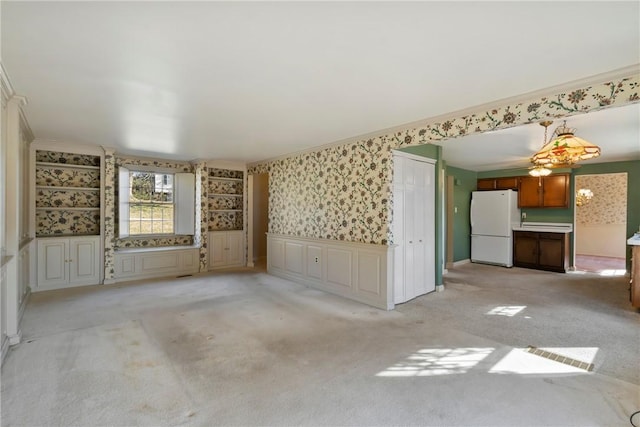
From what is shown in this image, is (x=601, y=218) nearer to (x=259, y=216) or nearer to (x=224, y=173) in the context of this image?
(x=259, y=216)

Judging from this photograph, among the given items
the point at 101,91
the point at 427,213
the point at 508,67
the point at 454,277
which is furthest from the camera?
the point at 454,277

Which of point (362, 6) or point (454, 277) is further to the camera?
point (454, 277)

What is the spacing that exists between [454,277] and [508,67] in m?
4.55

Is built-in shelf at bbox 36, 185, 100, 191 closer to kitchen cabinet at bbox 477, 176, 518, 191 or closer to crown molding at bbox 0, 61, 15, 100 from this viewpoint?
crown molding at bbox 0, 61, 15, 100

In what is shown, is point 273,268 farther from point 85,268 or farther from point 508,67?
point 508,67

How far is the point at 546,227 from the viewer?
7.06 metres

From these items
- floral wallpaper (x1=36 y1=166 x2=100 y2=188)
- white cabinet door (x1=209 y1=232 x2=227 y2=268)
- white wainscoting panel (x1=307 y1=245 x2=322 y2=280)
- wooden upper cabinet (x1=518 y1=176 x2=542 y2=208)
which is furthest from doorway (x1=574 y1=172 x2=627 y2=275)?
floral wallpaper (x1=36 y1=166 x2=100 y2=188)

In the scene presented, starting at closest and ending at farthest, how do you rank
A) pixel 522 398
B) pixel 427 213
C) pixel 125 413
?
pixel 125 413, pixel 522 398, pixel 427 213

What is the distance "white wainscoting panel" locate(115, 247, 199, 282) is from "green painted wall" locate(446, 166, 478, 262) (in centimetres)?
582

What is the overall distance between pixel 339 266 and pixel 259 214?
395cm

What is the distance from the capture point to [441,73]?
7.75 ft

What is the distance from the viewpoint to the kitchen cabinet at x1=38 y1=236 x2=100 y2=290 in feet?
15.6

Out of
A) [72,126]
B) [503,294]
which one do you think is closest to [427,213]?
[503,294]

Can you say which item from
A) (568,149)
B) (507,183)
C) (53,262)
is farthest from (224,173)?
Result: (507,183)
